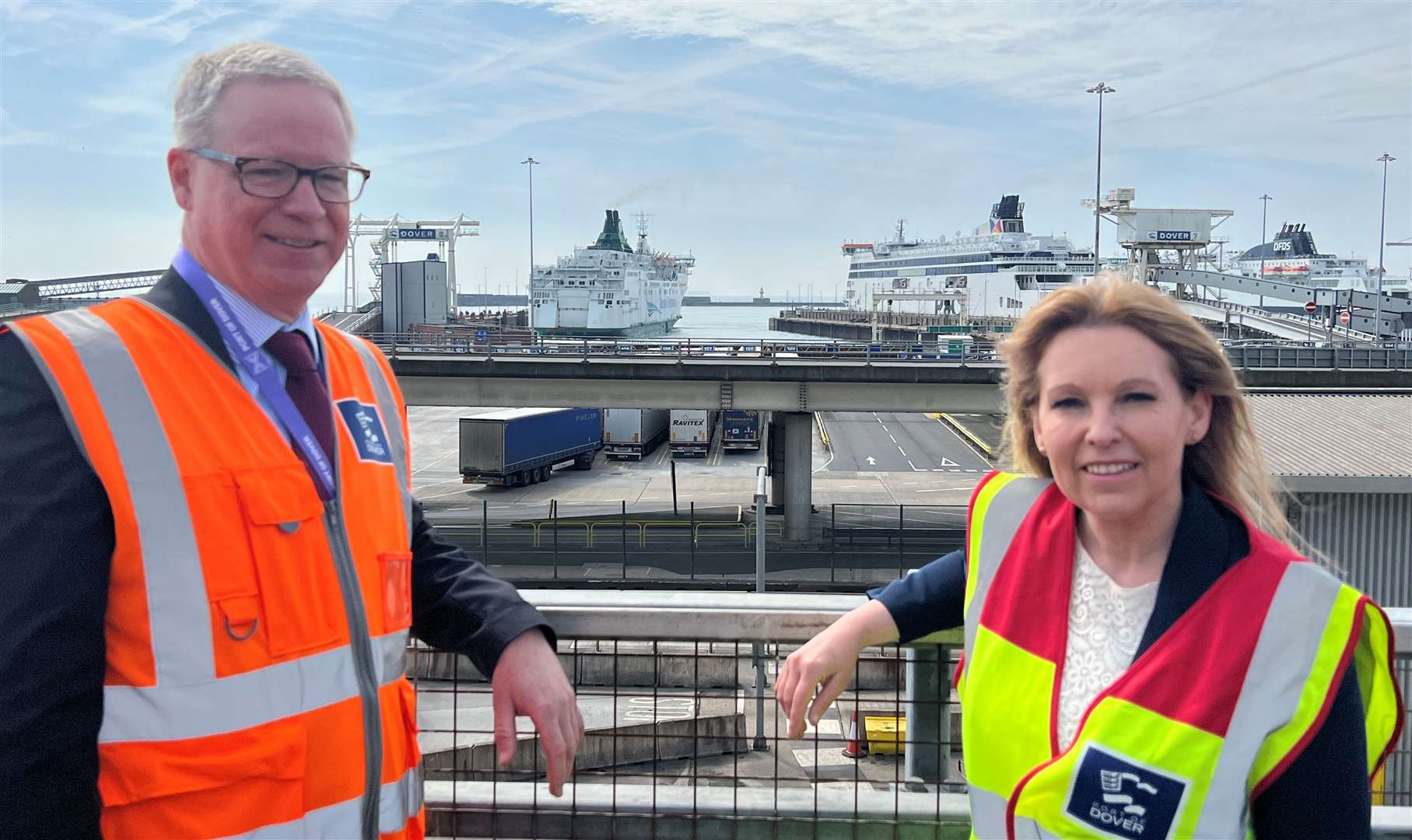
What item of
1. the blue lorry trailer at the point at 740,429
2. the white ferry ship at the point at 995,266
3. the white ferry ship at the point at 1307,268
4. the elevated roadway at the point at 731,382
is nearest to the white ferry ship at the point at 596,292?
the white ferry ship at the point at 995,266

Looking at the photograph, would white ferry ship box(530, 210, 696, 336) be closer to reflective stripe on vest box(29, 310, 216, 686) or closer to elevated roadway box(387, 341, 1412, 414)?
elevated roadway box(387, 341, 1412, 414)

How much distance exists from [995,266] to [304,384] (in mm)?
96225

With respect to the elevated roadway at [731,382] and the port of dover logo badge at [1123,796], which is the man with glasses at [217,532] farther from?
the elevated roadway at [731,382]

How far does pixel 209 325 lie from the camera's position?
1.88 metres

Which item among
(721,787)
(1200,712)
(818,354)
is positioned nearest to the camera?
(1200,712)

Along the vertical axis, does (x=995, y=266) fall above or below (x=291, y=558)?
above

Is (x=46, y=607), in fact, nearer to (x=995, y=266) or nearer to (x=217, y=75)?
(x=217, y=75)

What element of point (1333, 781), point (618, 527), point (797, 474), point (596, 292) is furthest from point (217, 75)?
point (596, 292)

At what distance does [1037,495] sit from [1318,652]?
2.07ft

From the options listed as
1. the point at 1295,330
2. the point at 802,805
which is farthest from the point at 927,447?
the point at 802,805

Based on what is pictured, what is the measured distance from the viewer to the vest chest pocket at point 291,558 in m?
1.77

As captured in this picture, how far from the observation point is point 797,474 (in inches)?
1155

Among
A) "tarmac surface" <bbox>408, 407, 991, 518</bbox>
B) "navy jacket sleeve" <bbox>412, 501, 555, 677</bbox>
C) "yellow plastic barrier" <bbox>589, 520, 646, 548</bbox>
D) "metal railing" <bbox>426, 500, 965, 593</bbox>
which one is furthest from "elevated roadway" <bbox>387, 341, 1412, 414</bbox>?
"navy jacket sleeve" <bbox>412, 501, 555, 677</bbox>

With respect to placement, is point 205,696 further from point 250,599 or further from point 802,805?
point 802,805
